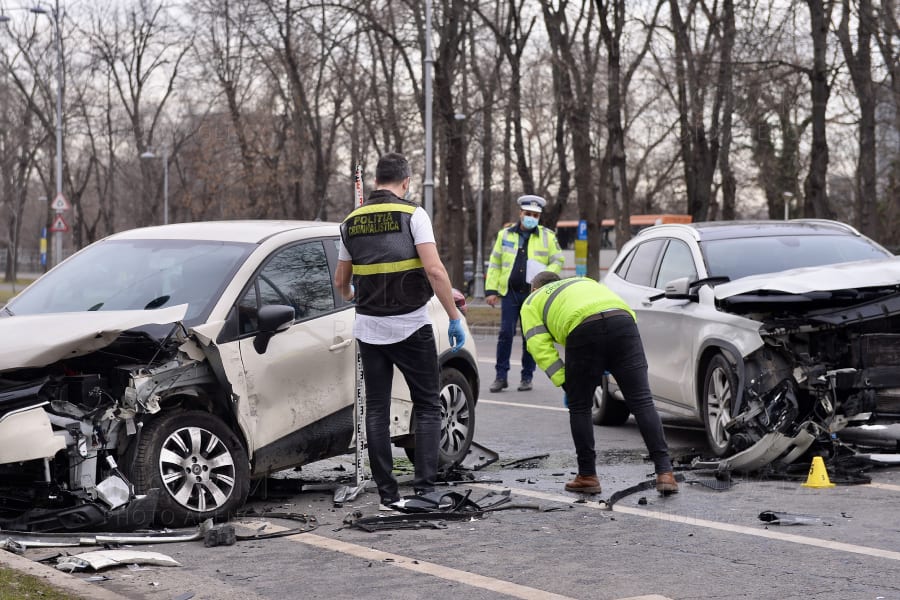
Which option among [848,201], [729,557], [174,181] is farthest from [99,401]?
[174,181]

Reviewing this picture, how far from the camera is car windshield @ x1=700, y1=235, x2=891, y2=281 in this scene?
9414 millimetres

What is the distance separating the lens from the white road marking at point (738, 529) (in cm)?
591

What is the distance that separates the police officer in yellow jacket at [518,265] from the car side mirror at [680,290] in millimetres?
3576

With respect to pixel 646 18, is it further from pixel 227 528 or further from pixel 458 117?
pixel 227 528

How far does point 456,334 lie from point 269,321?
1.17 m

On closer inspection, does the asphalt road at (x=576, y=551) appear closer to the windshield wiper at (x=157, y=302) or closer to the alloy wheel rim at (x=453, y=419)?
the alloy wheel rim at (x=453, y=419)

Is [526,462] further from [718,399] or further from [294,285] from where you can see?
[294,285]

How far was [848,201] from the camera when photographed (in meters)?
66.6

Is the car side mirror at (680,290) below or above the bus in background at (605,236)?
below

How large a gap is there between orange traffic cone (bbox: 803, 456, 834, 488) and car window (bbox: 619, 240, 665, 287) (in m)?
3.01

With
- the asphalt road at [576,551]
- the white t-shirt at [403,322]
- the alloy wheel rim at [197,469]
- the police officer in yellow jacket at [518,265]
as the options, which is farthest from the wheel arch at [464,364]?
the police officer in yellow jacket at [518,265]

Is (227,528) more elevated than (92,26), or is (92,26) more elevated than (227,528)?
(92,26)

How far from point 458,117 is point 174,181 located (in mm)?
44773

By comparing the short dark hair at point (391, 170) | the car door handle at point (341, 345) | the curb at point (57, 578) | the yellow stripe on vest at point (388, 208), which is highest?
the short dark hair at point (391, 170)
